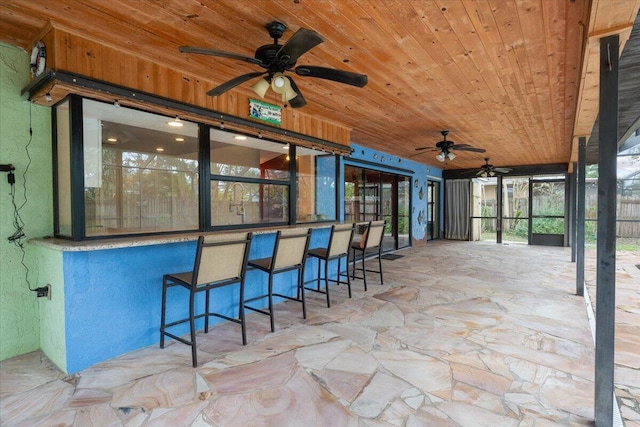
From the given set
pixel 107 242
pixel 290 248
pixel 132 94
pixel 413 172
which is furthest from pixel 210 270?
pixel 413 172

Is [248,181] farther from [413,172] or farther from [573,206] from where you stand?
[573,206]

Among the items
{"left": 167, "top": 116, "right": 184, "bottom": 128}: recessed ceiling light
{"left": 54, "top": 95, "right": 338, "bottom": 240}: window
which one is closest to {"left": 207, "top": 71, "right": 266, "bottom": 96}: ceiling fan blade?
{"left": 167, "top": 116, "right": 184, "bottom": 128}: recessed ceiling light

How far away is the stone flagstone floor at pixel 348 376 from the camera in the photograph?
188 cm

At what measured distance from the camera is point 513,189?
33.4ft

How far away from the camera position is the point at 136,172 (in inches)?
119

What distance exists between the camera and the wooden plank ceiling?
2027mm

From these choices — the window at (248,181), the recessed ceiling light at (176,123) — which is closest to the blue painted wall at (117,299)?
the window at (248,181)

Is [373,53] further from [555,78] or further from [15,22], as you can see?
[15,22]

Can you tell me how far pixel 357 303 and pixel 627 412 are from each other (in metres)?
2.42

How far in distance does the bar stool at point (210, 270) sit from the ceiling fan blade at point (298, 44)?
135 centimetres

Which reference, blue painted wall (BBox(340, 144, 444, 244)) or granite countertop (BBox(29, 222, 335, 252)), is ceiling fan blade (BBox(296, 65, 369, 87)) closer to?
granite countertop (BBox(29, 222, 335, 252))

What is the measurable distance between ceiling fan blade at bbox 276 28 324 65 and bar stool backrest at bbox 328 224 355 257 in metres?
2.04

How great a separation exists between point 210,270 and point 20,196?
5.33 ft

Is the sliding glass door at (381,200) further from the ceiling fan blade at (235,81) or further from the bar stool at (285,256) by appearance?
the ceiling fan blade at (235,81)
